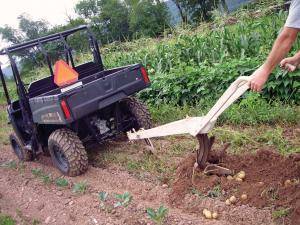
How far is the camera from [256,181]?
4.40 m

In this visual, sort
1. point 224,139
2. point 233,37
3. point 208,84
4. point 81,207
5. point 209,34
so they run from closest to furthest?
point 81,207 < point 224,139 < point 208,84 < point 233,37 < point 209,34

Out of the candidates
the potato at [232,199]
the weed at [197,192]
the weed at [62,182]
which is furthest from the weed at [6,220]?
the potato at [232,199]

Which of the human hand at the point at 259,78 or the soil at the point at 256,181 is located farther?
the soil at the point at 256,181

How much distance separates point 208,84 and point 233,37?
1.88 meters

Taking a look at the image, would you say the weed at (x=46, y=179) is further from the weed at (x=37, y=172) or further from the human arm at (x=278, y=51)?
the human arm at (x=278, y=51)

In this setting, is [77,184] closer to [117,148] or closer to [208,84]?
[117,148]

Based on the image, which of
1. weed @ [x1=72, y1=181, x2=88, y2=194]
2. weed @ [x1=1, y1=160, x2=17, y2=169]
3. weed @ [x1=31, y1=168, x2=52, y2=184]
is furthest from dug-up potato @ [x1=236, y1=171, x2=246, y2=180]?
weed @ [x1=1, y1=160, x2=17, y2=169]

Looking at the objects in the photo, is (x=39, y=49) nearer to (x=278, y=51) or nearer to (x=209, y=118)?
(x=209, y=118)

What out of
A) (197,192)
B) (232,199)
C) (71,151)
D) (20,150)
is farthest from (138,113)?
(232,199)

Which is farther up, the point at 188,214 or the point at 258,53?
the point at 258,53

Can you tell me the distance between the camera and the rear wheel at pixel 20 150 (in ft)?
23.3

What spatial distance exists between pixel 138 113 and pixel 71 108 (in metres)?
1.35

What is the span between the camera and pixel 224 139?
596cm

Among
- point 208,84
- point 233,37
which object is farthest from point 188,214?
point 233,37
